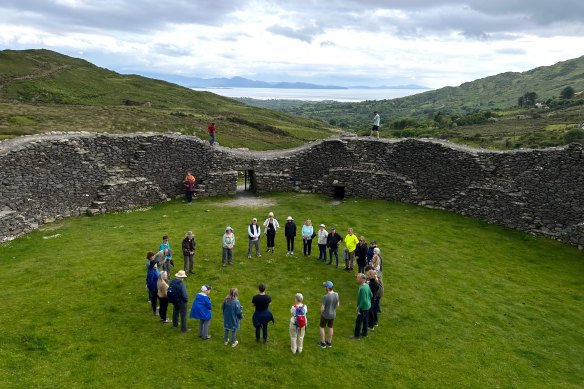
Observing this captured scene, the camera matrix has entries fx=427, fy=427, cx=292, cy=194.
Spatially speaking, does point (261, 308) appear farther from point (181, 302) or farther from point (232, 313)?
point (181, 302)

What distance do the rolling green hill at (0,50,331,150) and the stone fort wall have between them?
109 feet

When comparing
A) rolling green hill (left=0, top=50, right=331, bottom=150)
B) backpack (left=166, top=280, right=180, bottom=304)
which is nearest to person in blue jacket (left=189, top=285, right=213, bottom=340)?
backpack (left=166, top=280, right=180, bottom=304)

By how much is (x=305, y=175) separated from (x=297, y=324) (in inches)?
943

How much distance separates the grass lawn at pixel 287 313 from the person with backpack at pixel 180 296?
60cm

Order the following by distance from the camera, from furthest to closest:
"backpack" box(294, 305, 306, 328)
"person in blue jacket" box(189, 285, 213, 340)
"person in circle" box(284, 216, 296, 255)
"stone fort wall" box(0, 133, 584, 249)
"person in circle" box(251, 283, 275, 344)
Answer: "stone fort wall" box(0, 133, 584, 249) < "person in circle" box(284, 216, 296, 255) < "person in blue jacket" box(189, 285, 213, 340) < "person in circle" box(251, 283, 275, 344) < "backpack" box(294, 305, 306, 328)

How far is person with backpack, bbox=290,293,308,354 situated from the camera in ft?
43.9

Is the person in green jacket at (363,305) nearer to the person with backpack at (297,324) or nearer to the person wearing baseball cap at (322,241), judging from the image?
the person with backpack at (297,324)

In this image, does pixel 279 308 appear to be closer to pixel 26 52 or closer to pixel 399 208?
pixel 399 208

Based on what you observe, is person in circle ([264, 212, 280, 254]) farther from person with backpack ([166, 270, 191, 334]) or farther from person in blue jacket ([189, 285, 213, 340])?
person in blue jacket ([189, 285, 213, 340])

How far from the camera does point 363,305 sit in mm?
14422

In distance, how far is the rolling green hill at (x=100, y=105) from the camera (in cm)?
7425

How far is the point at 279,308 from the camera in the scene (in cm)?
1678

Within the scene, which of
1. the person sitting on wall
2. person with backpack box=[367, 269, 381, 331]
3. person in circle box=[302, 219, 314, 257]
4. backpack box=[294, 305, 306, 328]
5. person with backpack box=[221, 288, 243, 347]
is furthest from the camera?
the person sitting on wall

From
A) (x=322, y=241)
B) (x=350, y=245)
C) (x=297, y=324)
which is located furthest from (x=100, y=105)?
(x=297, y=324)
